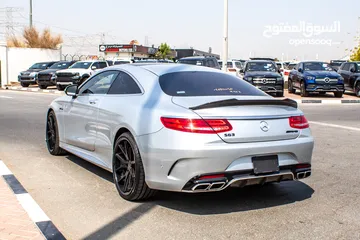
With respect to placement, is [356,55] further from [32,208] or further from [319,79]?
[32,208]

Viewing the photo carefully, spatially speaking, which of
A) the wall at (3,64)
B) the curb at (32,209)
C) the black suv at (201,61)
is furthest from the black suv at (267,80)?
the wall at (3,64)

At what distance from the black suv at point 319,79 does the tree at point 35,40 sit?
2944 cm

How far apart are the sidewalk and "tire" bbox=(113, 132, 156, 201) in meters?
1.09

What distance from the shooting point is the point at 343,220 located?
4.61 m

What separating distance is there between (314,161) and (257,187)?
6.37 ft

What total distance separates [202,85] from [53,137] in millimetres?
3275

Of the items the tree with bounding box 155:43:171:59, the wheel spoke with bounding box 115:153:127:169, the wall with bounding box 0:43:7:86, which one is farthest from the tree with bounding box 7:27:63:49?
the wheel spoke with bounding box 115:153:127:169

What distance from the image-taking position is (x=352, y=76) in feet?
77.6

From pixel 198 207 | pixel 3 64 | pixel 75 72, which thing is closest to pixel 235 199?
pixel 198 207

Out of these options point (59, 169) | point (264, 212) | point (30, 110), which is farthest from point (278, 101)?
→ point (30, 110)

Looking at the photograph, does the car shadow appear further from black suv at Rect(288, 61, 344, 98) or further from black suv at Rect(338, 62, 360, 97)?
black suv at Rect(338, 62, 360, 97)

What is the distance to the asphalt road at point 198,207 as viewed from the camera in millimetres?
4305

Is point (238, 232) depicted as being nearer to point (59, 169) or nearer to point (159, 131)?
point (159, 131)

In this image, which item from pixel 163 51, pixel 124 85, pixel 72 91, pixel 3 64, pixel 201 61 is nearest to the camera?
pixel 124 85
